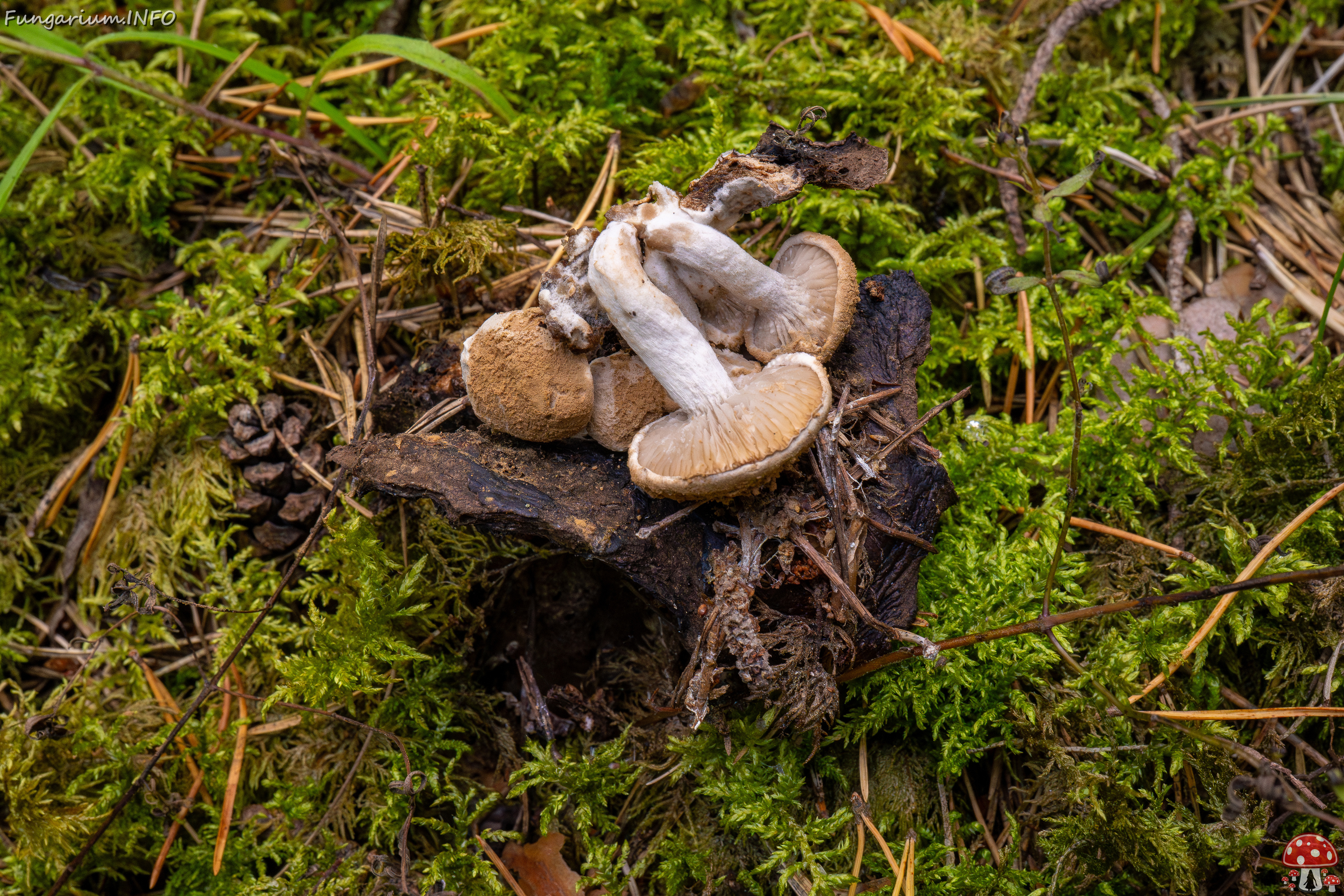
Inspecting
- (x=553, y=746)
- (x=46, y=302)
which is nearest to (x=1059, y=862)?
(x=553, y=746)

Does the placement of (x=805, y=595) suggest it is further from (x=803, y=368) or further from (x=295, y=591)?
(x=295, y=591)

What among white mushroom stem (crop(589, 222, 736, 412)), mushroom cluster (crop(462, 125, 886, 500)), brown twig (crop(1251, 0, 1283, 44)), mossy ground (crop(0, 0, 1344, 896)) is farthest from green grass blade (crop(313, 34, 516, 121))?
brown twig (crop(1251, 0, 1283, 44))

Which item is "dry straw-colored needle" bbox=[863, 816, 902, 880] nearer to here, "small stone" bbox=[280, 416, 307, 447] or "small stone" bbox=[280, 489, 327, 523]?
"small stone" bbox=[280, 489, 327, 523]

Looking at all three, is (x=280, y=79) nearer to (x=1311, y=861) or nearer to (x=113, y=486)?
(x=113, y=486)

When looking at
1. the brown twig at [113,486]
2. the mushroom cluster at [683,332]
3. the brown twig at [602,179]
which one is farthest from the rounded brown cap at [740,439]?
the brown twig at [113,486]

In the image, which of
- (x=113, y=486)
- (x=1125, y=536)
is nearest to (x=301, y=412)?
(x=113, y=486)
